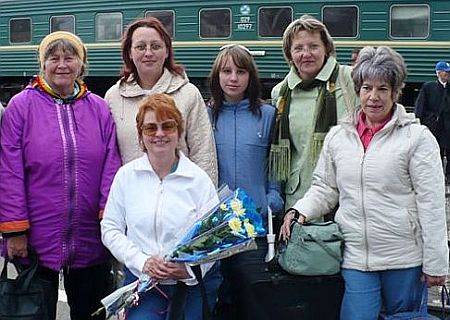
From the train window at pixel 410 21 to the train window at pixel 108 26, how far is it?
6322 mm

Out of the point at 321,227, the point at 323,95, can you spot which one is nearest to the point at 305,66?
the point at 323,95

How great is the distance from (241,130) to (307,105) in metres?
0.39

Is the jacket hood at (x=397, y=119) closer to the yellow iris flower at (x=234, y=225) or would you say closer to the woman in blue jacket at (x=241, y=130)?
the woman in blue jacket at (x=241, y=130)

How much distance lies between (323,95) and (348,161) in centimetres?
63

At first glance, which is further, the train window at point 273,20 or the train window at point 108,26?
the train window at point 108,26

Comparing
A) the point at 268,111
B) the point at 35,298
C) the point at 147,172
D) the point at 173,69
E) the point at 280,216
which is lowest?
the point at 35,298

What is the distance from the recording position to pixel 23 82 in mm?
18906

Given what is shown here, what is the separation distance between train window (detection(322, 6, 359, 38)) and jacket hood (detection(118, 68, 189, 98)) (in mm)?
10519

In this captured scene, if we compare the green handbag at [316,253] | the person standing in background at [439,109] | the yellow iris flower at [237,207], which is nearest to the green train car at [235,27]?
the person standing in background at [439,109]

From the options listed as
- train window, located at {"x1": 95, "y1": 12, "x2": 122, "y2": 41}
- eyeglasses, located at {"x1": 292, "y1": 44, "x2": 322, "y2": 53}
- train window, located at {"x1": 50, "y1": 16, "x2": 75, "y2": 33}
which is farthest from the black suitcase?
train window, located at {"x1": 50, "y1": 16, "x2": 75, "y2": 33}

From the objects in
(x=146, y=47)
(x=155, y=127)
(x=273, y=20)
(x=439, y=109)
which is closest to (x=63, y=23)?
(x=273, y=20)

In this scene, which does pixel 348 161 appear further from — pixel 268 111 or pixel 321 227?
pixel 268 111

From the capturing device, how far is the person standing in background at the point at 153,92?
3.57 m

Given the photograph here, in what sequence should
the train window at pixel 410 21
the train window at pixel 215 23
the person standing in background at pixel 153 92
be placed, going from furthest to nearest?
the train window at pixel 215 23 → the train window at pixel 410 21 → the person standing in background at pixel 153 92
